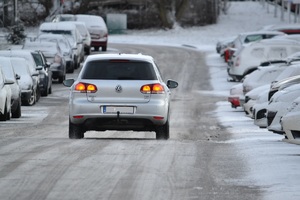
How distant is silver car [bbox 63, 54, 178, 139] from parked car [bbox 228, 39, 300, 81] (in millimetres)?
20808

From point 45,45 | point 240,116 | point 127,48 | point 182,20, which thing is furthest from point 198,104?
point 182,20

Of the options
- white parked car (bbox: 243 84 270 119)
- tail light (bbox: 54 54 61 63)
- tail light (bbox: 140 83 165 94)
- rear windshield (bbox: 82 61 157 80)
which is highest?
rear windshield (bbox: 82 61 157 80)

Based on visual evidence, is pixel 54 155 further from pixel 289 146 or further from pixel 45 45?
pixel 45 45

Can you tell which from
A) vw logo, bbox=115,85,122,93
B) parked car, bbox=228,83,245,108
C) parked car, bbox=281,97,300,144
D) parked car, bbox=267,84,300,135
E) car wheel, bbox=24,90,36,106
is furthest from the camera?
car wheel, bbox=24,90,36,106

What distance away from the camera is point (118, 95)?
1761 cm

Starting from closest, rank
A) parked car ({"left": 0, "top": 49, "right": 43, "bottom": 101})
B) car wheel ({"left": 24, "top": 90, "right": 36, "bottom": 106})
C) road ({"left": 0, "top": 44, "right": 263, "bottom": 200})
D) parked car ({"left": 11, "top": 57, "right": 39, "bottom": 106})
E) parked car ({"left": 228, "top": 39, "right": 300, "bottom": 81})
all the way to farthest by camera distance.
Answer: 1. road ({"left": 0, "top": 44, "right": 263, "bottom": 200})
2. parked car ({"left": 11, "top": 57, "right": 39, "bottom": 106})
3. car wheel ({"left": 24, "top": 90, "right": 36, "bottom": 106})
4. parked car ({"left": 0, "top": 49, "right": 43, "bottom": 101})
5. parked car ({"left": 228, "top": 39, "right": 300, "bottom": 81})

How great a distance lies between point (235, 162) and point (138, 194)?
121 inches

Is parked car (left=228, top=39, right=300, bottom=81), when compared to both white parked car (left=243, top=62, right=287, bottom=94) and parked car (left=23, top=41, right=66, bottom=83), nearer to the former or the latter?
parked car (left=23, top=41, right=66, bottom=83)

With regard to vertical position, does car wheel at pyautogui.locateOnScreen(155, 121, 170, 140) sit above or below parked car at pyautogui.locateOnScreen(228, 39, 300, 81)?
above

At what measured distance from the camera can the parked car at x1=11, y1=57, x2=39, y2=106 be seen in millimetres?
29828

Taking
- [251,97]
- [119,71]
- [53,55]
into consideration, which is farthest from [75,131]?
[53,55]

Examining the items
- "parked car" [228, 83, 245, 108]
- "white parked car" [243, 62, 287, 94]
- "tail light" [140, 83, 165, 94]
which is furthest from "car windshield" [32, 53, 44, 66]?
"tail light" [140, 83, 165, 94]

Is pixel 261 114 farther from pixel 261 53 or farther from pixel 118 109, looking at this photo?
pixel 261 53

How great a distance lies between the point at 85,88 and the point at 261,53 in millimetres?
21609
